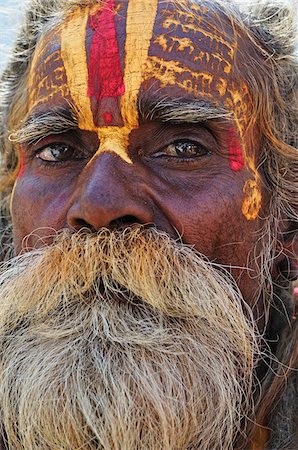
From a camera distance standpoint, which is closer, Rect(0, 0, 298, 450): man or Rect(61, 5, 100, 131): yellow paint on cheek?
Rect(0, 0, 298, 450): man

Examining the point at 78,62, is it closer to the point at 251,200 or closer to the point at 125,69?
the point at 125,69

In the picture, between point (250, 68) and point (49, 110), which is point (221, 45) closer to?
point (250, 68)

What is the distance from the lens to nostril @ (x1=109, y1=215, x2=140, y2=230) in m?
1.77

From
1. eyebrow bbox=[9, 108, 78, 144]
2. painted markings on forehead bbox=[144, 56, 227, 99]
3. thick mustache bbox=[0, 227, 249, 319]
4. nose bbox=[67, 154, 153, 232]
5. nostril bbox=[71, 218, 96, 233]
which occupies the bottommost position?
thick mustache bbox=[0, 227, 249, 319]

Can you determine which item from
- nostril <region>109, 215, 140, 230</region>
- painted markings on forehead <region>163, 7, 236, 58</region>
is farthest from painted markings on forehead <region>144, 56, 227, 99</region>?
nostril <region>109, 215, 140, 230</region>

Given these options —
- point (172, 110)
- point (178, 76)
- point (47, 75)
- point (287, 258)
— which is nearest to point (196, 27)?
point (178, 76)

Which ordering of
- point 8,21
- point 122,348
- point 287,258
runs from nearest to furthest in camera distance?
point 122,348 < point 287,258 < point 8,21

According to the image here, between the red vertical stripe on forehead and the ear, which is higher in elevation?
the red vertical stripe on forehead

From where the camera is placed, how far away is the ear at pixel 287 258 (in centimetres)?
214

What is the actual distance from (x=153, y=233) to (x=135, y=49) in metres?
0.51

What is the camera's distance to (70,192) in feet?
6.31

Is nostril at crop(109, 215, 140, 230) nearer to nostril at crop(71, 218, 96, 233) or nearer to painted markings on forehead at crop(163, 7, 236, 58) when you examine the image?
nostril at crop(71, 218, 96, 233)

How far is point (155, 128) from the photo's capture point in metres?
1.92

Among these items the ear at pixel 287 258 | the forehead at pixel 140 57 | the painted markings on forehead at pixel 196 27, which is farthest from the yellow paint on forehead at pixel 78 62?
the ear at pixel 287 258
